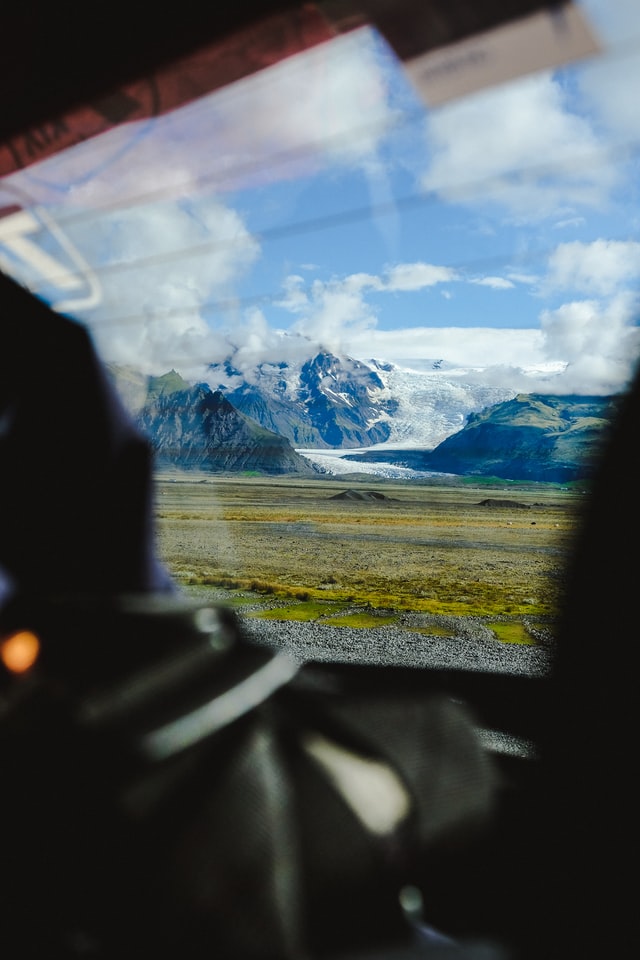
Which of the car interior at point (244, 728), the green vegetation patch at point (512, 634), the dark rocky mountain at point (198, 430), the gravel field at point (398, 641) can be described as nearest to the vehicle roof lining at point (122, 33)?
the car interior at point (244, 728)

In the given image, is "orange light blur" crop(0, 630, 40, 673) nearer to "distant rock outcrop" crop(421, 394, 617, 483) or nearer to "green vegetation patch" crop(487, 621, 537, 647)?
"distant rock outcrop" crop(421, 394, 617, 483)

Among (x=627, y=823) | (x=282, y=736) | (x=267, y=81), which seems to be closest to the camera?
(x=282, y=736)

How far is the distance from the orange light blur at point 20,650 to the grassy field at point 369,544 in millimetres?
1035

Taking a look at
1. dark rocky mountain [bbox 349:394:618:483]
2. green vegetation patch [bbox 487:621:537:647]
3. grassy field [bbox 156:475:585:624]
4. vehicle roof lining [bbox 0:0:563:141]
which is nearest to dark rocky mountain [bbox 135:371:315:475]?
grassy field [bbox 156:475:585:624]

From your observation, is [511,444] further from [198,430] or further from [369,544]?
[369,544]

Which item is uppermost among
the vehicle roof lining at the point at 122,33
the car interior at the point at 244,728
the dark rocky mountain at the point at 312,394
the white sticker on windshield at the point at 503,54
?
the vehicle roof lining at the point at 122,33

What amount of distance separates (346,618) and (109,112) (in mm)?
4713

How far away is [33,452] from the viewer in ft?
5.58

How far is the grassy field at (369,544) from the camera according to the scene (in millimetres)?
2648

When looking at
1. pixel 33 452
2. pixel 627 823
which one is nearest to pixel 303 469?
pixel 33 452

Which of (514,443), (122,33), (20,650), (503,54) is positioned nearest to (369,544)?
(514,443)

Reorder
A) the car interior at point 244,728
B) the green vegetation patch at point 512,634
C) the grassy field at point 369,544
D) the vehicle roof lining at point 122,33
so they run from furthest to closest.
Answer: the green vegetation patch at point 512,634 → the grassy field at point 369,544 → the vehicle roof lining at point 122,33 → the car interior at point 244,728

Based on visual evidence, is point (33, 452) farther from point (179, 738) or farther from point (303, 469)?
point (303, 469)

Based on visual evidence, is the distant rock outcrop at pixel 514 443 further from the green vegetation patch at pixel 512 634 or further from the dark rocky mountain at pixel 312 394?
the green vegetation patch at pixel 512 634
